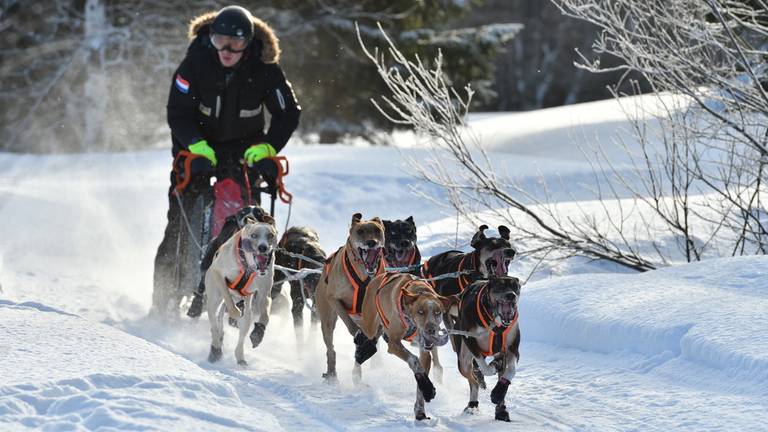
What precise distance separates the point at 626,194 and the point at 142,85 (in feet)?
41.1

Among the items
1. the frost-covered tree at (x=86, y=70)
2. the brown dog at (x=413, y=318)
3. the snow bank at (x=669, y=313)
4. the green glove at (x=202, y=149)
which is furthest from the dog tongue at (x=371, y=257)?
the frost-covered tree at (x=86, y=70)

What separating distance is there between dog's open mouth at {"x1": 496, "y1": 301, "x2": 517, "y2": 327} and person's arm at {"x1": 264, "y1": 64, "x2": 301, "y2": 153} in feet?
10.4

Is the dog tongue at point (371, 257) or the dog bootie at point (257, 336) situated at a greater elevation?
the dog tongue at point (371, 257)

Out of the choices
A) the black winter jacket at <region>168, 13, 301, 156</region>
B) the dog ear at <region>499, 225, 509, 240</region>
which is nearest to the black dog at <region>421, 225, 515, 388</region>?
the dog ear at <region>499, 225, 509, 240</region>

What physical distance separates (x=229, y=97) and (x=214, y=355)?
191cm

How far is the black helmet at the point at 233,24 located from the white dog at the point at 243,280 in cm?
149

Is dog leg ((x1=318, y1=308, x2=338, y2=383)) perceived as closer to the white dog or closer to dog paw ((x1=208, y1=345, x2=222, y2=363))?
the white dog

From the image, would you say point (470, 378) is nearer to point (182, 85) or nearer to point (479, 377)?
point (479, 377)

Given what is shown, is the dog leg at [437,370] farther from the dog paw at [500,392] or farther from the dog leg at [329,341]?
the dog paw at [500,392]

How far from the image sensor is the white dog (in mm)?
6562

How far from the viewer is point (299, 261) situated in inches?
296

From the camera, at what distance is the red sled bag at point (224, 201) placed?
7.88 metres

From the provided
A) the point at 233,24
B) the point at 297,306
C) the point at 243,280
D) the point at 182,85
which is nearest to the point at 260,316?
the point at 243,280

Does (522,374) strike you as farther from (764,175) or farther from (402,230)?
(764,175)
